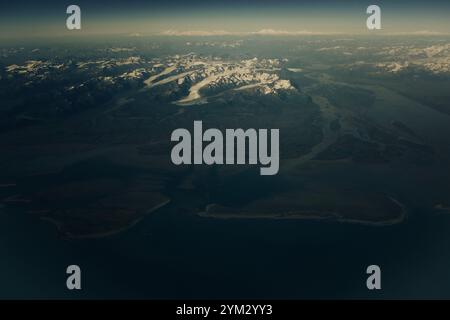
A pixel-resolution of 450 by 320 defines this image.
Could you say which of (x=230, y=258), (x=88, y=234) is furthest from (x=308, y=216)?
(x=88, y=234)

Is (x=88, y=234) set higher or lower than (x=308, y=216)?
lower

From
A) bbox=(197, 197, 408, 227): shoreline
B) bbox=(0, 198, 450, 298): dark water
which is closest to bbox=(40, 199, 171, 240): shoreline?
bbox=(0, 198, 450, 298): dark water

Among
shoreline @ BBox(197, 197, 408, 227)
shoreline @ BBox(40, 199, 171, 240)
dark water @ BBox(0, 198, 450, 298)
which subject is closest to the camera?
dark water @ BBox(0, 198, 450, 298)

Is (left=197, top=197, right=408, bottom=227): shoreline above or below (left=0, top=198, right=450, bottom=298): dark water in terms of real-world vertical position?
above

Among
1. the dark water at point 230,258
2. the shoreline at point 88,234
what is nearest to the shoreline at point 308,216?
the dark water at point 230,258

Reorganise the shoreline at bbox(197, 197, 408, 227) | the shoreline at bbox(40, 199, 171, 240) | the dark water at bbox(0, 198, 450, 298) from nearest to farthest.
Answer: the dark water at bbox(0, 198, 450, 298) → the shoreline at bbox(40, 199, 171, 240) → the shoreline at bbox(197, 197, 408, 227)

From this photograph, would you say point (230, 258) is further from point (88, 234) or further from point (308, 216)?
point (88, 234)

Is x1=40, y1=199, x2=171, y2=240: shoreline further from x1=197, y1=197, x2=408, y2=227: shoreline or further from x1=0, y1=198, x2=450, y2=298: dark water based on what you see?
x1=197, y1=197, x2=408, y2=227: shoreline

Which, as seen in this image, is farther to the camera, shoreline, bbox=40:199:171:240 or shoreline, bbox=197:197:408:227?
shoreline, bbox=197:197:408:227
